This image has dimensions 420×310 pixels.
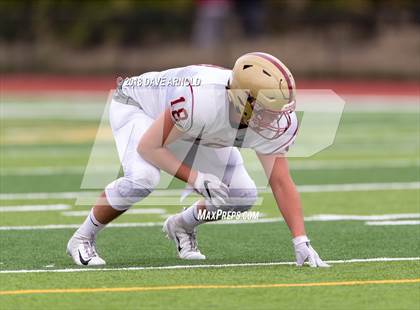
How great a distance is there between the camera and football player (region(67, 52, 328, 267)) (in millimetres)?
6668

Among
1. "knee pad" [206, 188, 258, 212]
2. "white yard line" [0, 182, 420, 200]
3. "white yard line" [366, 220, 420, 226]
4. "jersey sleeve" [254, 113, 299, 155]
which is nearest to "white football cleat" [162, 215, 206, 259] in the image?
"knee pad" [206, 188, 258, 212]

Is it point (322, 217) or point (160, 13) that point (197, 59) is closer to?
point (160, 13)

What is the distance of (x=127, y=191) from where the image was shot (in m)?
6.91

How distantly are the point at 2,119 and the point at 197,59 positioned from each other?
1070cm

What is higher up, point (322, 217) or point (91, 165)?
point (91, 165)

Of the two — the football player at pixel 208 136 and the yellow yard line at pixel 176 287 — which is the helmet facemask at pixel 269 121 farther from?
the yellow yard line at pixel 176 287

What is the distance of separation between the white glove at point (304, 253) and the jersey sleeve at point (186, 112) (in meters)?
0.85

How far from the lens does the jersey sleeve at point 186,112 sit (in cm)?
670

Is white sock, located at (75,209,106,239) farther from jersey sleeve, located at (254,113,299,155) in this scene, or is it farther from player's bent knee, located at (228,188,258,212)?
jersey sleeve, located at (254,113,299,155)

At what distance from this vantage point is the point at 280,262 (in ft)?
23.7

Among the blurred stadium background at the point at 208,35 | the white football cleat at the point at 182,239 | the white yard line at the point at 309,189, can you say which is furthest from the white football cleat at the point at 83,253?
the blurred stadium background at the point at 208,35

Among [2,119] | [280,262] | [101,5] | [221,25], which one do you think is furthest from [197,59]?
[280,262]

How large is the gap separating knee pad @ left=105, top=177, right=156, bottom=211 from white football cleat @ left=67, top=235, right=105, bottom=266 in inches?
13.9

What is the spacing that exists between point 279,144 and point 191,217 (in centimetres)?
97
